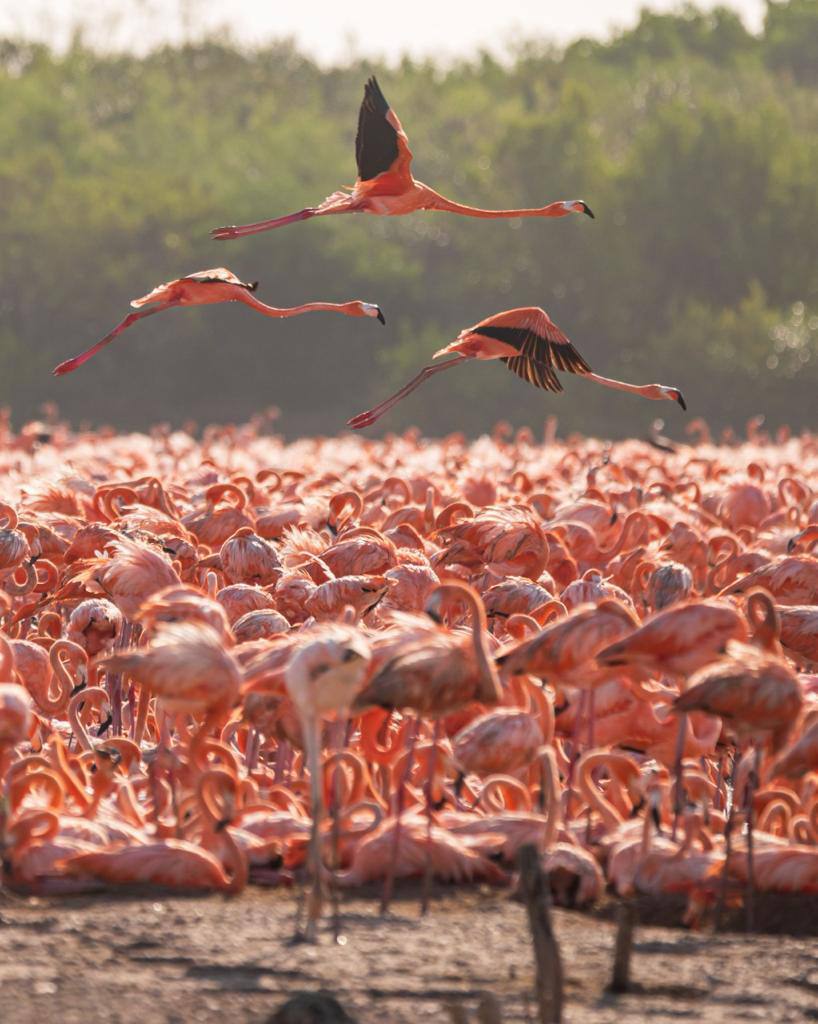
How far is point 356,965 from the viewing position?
392 cm

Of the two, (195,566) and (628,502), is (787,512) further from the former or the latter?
(195,566)

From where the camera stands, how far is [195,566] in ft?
26.6

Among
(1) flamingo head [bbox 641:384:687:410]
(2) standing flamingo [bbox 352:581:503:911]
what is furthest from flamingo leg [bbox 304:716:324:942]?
(1) flamingo head [bbox 641:384:687:410]

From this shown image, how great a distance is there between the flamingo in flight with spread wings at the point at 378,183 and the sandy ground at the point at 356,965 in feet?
16.1

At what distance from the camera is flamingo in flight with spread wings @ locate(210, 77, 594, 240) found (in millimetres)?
8695

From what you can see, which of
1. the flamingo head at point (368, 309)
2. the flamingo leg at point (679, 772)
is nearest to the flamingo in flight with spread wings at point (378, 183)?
the flamingo head at point (368, 309)

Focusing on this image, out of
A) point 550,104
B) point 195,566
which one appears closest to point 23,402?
point 550,104

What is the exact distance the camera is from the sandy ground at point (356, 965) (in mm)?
3703

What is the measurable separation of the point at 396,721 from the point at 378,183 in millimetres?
3747

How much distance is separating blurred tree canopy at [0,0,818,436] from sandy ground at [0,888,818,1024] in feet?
94.3

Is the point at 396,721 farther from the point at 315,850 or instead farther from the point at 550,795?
the point at 315,850

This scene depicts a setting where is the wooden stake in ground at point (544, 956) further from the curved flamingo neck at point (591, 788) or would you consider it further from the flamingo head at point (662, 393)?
the flamingo head at point (662, 393)

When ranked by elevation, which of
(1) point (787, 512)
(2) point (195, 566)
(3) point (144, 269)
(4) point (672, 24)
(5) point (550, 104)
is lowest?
(2) point (195, 566)

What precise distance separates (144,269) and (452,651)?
3310 cm
